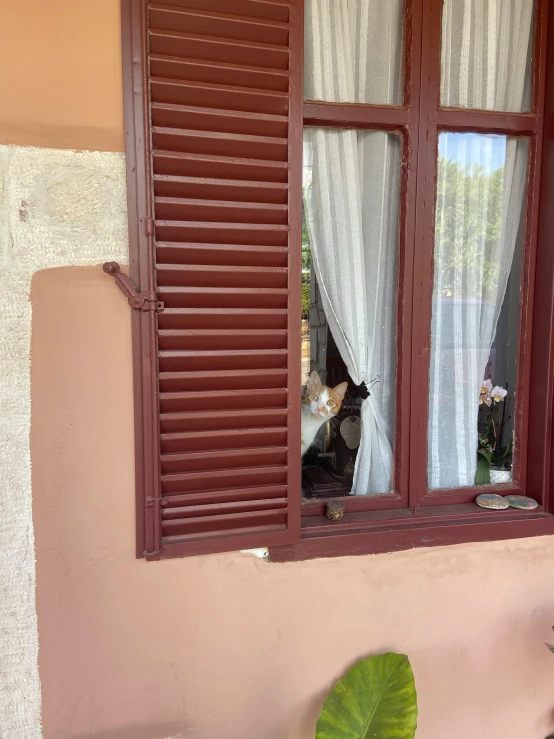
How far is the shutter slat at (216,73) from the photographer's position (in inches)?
52.7

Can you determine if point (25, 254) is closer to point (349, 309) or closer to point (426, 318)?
point (349, 309)

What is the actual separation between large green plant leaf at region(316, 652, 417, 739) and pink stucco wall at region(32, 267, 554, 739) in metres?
0.10

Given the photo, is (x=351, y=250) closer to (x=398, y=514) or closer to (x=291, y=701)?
(x=398, y=514)

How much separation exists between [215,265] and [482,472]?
4.13ft

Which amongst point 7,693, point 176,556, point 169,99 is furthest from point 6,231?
point 7,693

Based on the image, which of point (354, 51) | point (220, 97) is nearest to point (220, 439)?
point (220, 97)

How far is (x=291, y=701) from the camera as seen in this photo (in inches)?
63.5

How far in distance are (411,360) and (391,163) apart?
676mm

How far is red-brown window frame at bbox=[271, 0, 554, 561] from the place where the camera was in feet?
5.28

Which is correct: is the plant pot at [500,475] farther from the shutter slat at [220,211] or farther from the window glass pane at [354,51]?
the window glass pane at [354,51]

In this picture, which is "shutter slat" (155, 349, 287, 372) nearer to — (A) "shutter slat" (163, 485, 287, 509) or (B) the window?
(B) the window

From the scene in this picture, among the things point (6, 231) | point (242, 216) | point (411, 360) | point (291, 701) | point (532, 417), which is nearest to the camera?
point (6, 231)

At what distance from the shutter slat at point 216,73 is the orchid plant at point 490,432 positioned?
1248mm

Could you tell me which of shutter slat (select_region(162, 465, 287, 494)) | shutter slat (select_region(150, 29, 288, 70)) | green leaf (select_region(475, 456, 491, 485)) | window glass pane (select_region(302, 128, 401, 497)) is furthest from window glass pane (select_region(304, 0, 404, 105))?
green leaf (select_region(475, 456, 491, 485))
